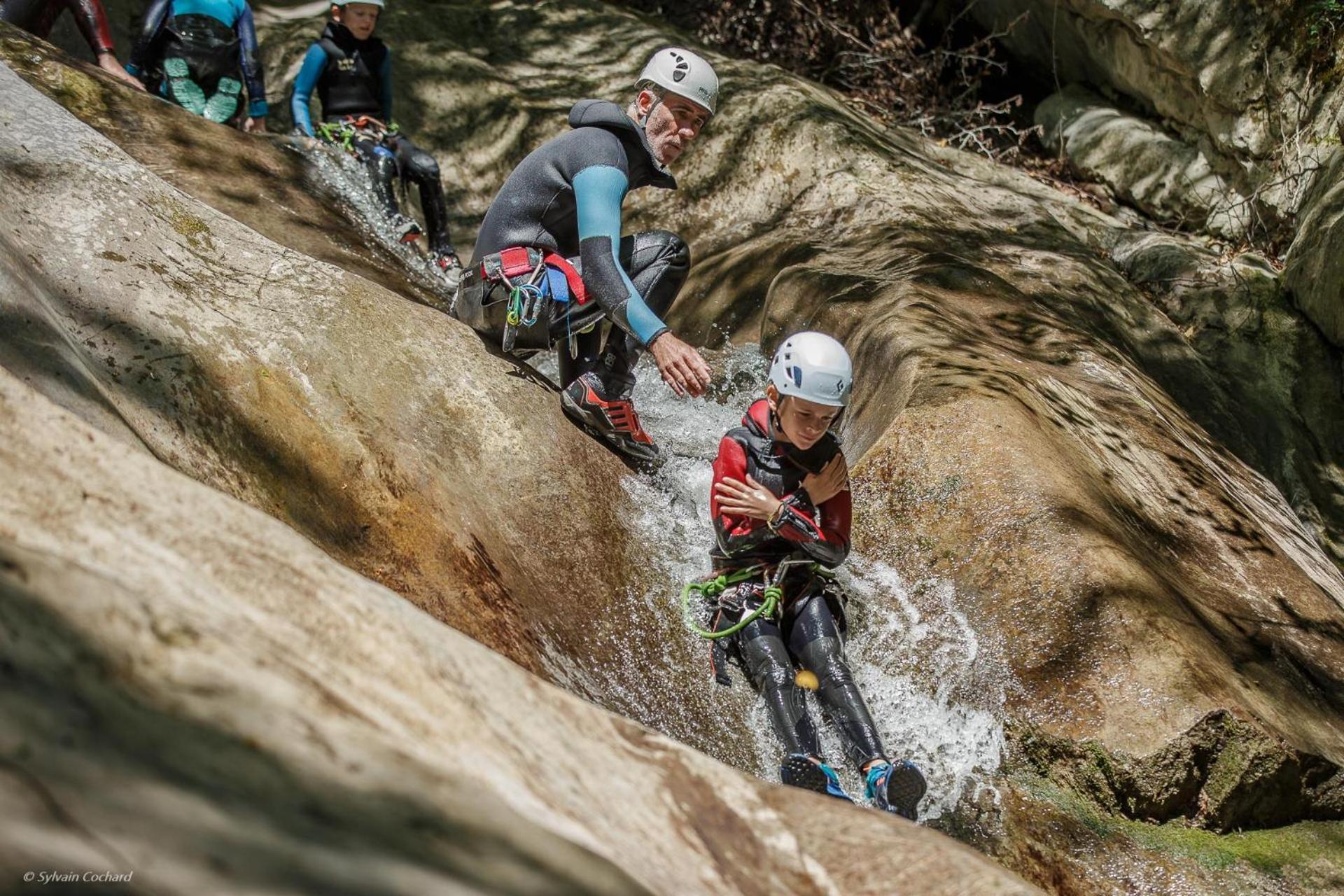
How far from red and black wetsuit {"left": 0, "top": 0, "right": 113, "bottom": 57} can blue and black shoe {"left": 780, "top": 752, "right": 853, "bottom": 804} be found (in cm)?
655

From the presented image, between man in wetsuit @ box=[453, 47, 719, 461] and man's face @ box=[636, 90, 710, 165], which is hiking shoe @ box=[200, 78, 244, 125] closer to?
man in wetsuit @ box=[453, 47, 719, 461]

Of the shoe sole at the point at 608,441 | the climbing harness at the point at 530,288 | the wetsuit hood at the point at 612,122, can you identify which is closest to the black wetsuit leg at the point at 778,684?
the shoe sole at the point at 608,441

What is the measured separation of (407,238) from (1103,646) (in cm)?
501

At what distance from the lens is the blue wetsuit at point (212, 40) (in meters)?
7.57

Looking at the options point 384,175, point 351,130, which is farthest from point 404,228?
point 351,130

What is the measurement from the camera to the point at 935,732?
399 centimetres

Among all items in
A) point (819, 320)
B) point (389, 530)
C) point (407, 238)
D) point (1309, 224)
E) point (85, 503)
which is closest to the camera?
point (85, 503)

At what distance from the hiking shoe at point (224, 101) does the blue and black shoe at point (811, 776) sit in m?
6.49

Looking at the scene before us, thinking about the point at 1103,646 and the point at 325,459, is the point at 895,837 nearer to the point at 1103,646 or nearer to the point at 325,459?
the point at 1103,646

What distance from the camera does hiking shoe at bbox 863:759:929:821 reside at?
3453 millimetres

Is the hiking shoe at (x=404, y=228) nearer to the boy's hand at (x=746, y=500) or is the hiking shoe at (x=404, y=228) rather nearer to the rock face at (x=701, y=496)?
the rock face at (x=701, y=496)

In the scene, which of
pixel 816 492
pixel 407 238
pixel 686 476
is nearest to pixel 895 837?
pixel 816 492

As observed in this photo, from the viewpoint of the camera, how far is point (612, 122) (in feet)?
15.1

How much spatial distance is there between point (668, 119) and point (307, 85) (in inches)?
160
